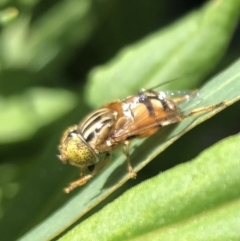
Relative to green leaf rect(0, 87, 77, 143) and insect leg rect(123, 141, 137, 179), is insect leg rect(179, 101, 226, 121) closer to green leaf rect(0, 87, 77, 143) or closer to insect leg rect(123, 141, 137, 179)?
insect leg rect(123, 141, 137, 179)

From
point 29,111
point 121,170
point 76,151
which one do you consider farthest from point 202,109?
point 29,111

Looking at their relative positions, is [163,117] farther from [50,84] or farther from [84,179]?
[50,84]

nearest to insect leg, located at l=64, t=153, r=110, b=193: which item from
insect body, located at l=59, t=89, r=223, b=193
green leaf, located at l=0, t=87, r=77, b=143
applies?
insect body, located at l=59, t=89, r=223, b=193

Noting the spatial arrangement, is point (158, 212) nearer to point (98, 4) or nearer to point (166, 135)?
point (166, 135)

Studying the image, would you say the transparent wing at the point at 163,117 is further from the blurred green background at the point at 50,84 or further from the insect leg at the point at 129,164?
the blurred green background at the point at 50,84

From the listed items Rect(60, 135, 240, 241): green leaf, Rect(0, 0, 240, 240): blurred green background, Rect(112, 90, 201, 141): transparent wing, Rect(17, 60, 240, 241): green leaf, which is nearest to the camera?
Rect(60, 135, 240, 241): green leaf

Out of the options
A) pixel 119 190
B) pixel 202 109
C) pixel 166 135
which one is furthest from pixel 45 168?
pixel 202 109
